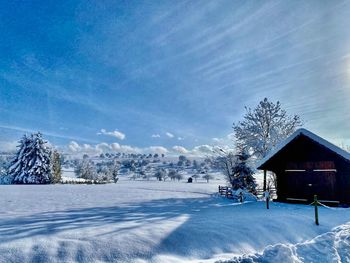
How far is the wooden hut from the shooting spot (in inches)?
646

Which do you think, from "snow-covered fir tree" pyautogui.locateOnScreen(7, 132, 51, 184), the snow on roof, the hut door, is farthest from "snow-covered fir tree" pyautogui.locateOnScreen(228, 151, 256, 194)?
"snow-covered fir tree" pyautogui.locateOnScreen(7, 132, 51, 184)

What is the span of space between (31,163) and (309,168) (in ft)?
153

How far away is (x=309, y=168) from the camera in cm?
1783

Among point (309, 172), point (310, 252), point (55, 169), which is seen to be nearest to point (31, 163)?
point (55, 169)

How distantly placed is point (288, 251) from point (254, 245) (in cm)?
148

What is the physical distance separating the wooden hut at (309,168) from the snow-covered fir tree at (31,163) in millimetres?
42631

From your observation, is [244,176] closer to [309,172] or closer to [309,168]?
[309,172]

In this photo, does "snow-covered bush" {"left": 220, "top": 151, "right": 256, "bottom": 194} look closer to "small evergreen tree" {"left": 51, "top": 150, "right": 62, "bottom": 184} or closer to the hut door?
the hut door

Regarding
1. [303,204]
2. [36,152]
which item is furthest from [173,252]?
[36,152]

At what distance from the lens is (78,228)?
8625 mm

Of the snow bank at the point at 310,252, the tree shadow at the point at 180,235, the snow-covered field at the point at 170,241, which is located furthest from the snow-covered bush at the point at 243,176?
the snow bank at the point at 310,252

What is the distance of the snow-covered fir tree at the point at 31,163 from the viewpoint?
45.6 meters

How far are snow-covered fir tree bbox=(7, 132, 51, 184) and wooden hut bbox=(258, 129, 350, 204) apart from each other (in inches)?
1678

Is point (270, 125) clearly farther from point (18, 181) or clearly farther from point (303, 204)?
point (18, 181)
